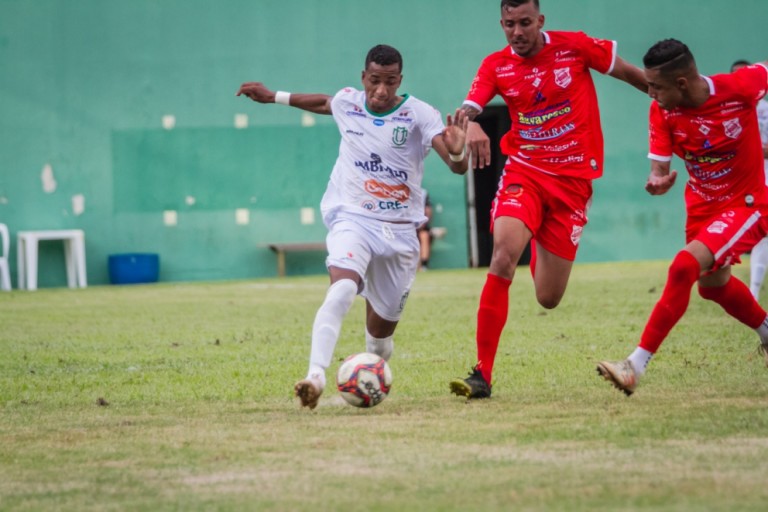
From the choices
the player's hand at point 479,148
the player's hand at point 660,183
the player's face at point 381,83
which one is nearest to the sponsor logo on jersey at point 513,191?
the player's hand at point 479,148

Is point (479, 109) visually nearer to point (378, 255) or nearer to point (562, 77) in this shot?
point (562, 77)

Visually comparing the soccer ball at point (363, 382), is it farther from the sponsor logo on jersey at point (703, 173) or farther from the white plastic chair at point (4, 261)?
the white plastic chair at point (4, 261)

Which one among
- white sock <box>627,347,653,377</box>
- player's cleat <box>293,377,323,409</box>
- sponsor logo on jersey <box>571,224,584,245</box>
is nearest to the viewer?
player's cleat <box>293,377,323,409</box>

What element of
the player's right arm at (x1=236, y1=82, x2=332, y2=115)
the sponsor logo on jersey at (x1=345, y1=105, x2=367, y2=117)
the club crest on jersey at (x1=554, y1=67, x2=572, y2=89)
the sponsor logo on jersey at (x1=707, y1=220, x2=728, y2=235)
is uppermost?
the club crest on jersey at (x1=554, y1=67, x2=572, y2=89)

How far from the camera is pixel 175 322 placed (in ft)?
46.7

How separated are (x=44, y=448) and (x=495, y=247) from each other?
291 cm

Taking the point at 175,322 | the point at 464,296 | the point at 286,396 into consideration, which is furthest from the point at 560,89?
the point at 464,296

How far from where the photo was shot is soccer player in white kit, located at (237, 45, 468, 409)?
7586 millimetres

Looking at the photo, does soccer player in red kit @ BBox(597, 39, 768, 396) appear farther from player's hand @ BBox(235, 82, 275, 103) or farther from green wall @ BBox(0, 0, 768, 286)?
green wall @ BBox(0, 0, 768, 286)

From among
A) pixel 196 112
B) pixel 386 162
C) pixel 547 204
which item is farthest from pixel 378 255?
pixel 196 112

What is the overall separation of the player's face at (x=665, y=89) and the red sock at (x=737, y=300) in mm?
1256

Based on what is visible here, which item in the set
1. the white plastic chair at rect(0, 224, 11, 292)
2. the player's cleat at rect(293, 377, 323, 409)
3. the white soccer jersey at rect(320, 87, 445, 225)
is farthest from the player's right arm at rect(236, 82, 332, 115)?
the white plastic chair at rect(0, 224, 11, 292)

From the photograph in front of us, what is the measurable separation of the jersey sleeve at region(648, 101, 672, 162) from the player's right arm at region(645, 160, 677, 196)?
0.04 metres

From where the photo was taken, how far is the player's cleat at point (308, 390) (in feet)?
21.5
